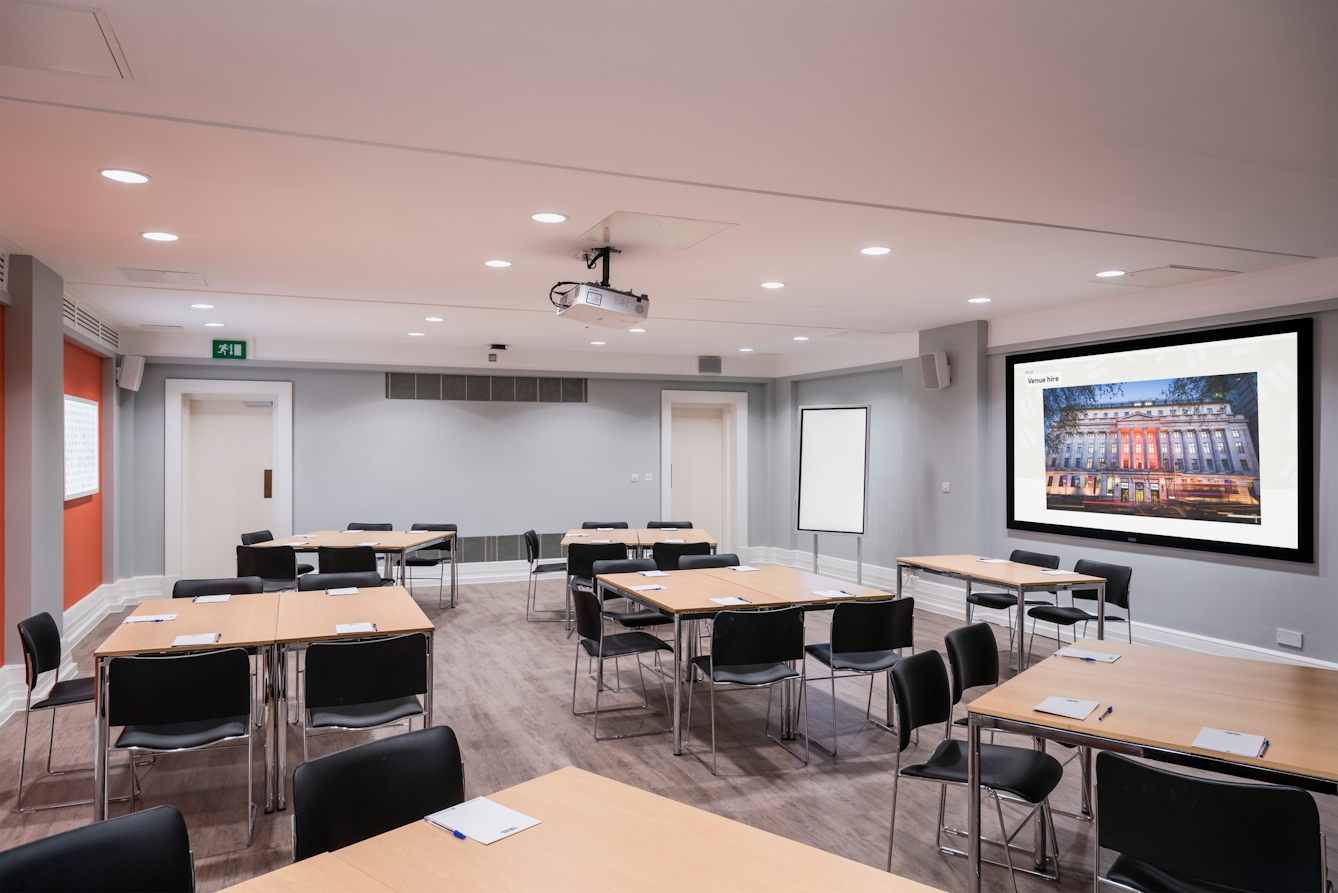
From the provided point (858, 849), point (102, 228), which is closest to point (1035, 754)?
point (858, 849)

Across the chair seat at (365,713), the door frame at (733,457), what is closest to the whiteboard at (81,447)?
the chair seat at (365,713)

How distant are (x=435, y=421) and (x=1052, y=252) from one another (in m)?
7.02

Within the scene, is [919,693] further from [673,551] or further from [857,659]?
[673,551]

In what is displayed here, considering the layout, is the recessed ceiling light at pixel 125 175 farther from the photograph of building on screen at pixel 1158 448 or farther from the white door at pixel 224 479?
the photograph of building on screen at pixel 1158 448

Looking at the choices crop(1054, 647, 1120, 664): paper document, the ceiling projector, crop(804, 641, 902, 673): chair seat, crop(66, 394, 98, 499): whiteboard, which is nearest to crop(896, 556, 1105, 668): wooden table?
crop(804, 641, 902, 673): chair seat

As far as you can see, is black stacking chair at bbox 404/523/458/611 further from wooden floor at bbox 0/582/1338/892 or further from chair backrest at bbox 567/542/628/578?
wooden floor at bbox 0/582/1338/892

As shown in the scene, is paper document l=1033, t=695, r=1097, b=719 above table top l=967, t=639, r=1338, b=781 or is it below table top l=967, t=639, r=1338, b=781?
above

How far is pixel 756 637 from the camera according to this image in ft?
13.7

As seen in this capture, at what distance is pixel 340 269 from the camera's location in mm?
5367

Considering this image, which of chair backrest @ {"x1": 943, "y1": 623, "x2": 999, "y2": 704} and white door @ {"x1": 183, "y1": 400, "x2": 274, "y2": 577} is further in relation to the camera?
white door @ {"x1": 183, "y1": 400, "x2": 274, "y2": 577}

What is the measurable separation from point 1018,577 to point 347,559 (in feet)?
17.0

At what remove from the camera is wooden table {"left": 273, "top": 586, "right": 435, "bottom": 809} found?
365cm

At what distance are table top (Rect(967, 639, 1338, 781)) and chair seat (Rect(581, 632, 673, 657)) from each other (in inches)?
85.7

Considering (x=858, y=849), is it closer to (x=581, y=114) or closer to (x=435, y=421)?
(x=581, y=114)
